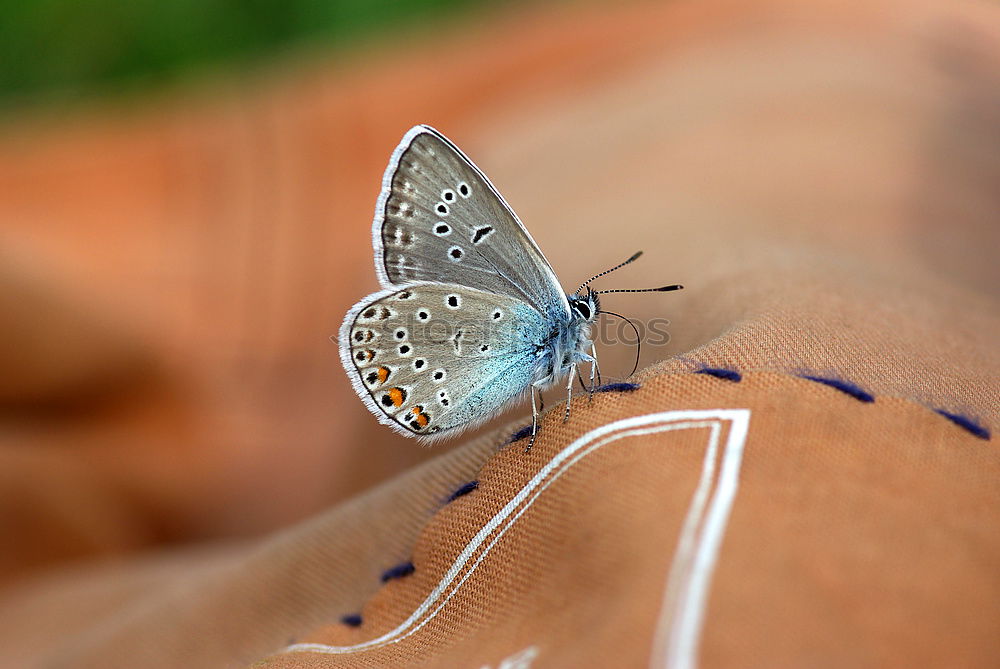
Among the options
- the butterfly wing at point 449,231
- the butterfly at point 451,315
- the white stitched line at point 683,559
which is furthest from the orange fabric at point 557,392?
the butterfly wing at point 449,231

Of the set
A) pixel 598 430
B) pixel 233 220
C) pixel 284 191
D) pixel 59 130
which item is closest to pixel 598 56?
pixel 284 191

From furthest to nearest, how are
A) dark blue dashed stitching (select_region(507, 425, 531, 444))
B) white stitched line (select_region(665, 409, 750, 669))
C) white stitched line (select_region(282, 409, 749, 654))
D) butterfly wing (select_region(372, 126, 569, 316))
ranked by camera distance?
butterfly wing (select_region(372, 126, 569, 316)), dark blue dashed stitching (select_region(507, 425, 531, 444)), white stitched line (select_region(282, 409, 749, 654)), white stitched line (select_region(665, 409, 750, 669))

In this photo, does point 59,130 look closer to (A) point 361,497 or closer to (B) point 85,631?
(B) point 85,631

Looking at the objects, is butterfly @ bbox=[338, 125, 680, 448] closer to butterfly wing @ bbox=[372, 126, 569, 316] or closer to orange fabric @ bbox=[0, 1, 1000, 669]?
butterfly wing @ bbox=[372, 126, 569, 316]

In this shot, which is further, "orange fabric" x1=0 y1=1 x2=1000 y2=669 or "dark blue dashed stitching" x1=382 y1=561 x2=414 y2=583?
"dark blue dashed stitching" x1=382 y1=561 x2=414 y2=583

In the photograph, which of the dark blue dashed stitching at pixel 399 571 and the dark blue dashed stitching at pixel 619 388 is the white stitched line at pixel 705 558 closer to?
the dark blue dashed stitching at pixel 619 388

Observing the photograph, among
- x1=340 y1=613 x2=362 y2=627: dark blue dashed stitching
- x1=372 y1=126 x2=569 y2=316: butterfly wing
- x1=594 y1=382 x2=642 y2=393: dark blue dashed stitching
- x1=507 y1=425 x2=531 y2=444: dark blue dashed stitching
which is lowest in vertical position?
x1=340 y1=613 x2=362 y2=627: dark blue dashed stitching

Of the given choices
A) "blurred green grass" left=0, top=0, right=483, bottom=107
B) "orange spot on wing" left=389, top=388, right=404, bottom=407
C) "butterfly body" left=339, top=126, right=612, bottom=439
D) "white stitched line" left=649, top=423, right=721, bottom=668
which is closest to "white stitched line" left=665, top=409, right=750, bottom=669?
"white stitched line" left=649, top=423, right=721, bottom=668

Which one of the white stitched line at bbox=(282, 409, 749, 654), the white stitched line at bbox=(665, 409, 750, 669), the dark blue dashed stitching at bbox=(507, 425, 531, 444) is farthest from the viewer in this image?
the dark blue dashed stitching at bbox=(507, 425, 531, 444)
